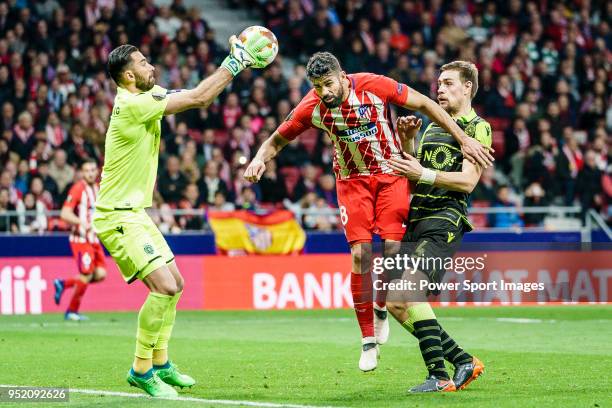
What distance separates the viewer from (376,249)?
744 inches

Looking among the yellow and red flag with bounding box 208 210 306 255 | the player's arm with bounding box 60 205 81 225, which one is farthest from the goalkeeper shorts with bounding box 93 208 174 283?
the yellow and red flag with bounding box 208 210 306 255

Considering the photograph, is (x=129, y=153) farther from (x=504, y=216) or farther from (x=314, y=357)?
(x=504, y=216)

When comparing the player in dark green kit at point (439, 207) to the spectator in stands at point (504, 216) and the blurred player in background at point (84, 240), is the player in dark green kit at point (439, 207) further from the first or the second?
the spectator in stands at point (504, 216)

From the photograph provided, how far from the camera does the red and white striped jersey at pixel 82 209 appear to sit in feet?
58.9

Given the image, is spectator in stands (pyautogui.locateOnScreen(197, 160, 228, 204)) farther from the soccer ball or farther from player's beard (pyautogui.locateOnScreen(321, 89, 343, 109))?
the soccer ball

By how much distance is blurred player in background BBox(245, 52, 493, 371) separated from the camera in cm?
969

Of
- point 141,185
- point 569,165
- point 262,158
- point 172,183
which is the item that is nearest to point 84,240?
point 172,183

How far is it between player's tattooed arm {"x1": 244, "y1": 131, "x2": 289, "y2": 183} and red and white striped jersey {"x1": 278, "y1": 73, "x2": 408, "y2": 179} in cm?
8

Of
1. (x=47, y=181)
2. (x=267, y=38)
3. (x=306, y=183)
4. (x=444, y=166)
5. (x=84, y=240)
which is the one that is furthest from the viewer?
(x=306, y=183)

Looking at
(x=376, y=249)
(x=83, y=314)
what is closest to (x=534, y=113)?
(x=376, y=249)

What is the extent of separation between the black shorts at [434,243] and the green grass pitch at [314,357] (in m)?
0.93

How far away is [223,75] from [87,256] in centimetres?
954

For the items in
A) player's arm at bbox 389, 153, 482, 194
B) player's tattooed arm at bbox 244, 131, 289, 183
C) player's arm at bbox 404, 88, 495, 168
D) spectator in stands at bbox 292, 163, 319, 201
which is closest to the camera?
player's arm at bbox 389, 153, 482, 194

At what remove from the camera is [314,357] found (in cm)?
1205
